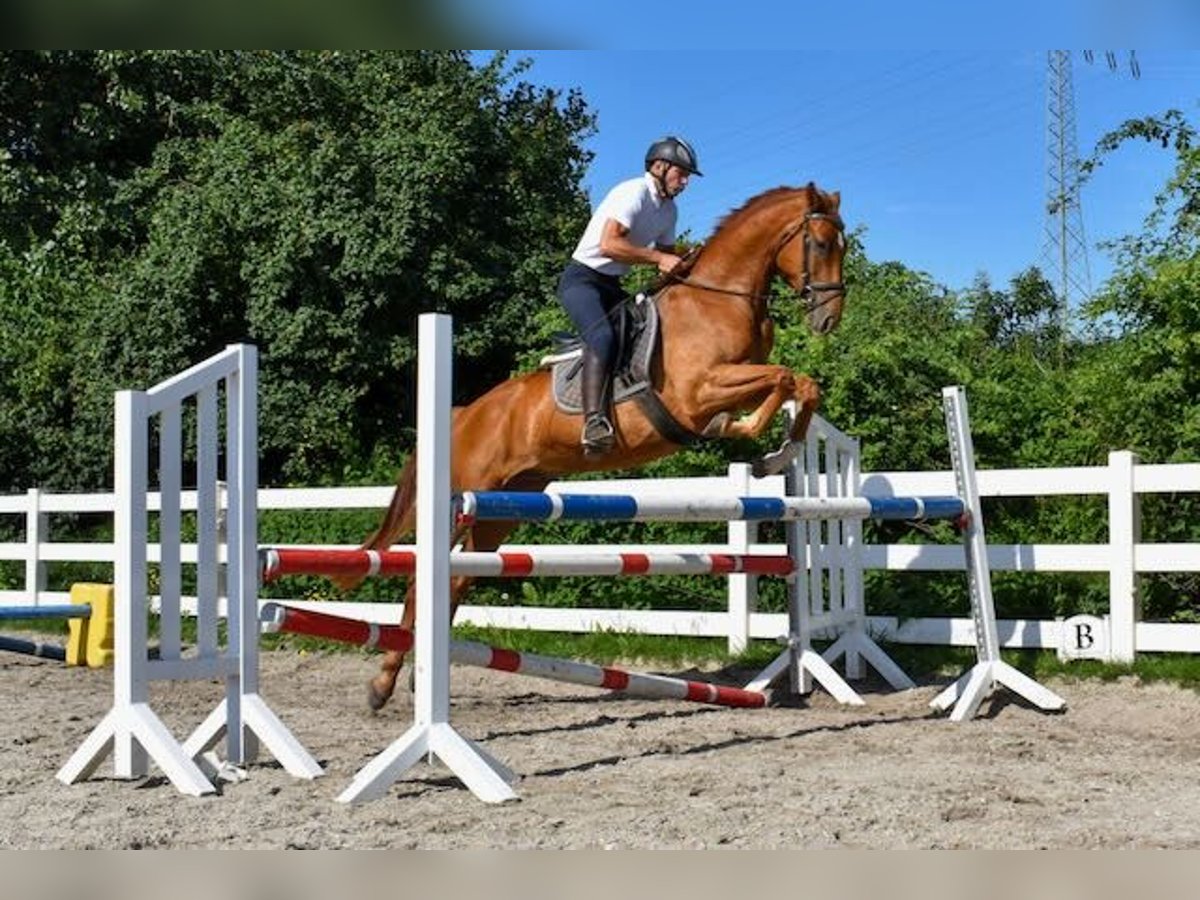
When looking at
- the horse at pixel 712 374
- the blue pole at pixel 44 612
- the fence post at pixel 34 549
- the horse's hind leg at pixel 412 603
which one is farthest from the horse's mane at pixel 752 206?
the fence post at pixel 34 549

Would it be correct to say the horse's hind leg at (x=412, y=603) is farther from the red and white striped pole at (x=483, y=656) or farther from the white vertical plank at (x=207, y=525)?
the white vertical plank at (x=207, y=525)

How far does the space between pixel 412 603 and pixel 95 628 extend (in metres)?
3.41

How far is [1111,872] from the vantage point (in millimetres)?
2842

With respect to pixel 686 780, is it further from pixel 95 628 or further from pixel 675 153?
pixel 95 628

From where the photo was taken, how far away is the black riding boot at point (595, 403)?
6.06 meters

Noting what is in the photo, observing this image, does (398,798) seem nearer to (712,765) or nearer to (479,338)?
(712,765)

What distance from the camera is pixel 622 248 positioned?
5.97 metres

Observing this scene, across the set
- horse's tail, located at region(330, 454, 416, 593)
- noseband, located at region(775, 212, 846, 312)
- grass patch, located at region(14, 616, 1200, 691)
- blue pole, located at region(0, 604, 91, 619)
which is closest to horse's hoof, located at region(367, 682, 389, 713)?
horse's tail, located at region(330, 454, 416, 593)

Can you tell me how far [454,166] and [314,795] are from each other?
11834mm

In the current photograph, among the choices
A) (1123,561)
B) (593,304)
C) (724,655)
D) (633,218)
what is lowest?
(724,655)

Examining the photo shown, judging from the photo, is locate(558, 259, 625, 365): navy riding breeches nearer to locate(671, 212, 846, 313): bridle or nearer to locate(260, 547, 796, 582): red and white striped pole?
locate(671, 212, 846, 313): bridle

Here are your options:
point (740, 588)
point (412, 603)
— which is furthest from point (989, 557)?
point (412, 603)

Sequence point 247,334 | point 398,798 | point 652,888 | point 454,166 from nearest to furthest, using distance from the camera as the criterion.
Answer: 1. point 652,888
2. point 398,798
3. point 454,166
4. point 247,334

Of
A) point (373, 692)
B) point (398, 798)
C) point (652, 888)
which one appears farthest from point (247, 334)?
point (652, 888)
